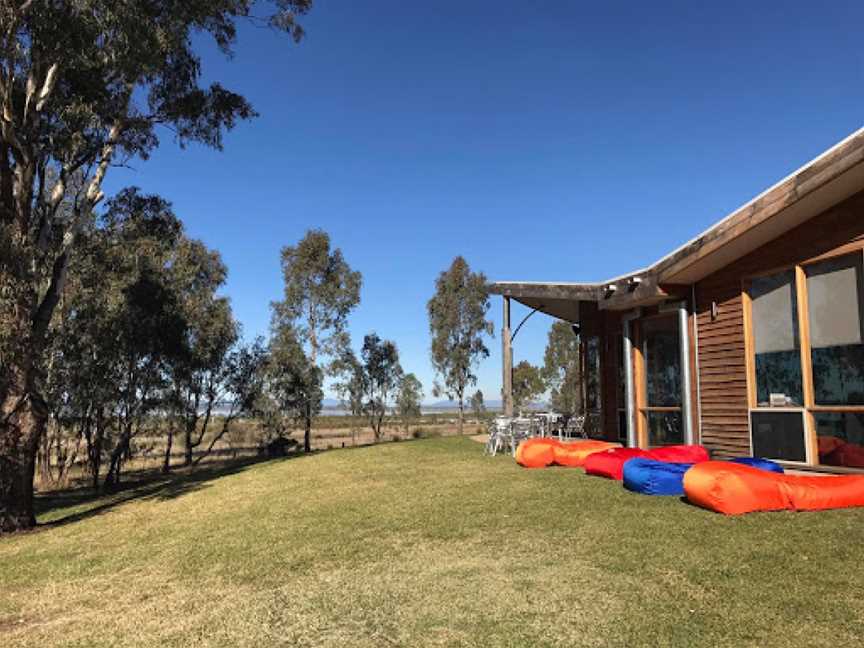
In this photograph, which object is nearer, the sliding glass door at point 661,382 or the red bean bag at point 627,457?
the red bean bag at point 627,457

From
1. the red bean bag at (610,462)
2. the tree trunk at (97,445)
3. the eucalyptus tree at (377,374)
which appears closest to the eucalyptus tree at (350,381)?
the eucalyptus tree at (377,374)

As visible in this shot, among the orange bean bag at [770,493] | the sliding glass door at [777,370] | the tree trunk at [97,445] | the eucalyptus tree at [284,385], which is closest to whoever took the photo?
the orange bean bag at [770,493]

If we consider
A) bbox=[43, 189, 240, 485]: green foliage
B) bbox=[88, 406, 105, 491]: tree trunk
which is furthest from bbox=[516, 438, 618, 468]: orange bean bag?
→ bbox=[88, 406, 105, 491]: tree trunk

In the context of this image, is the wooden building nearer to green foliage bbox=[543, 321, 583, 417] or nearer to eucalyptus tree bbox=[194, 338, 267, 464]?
eucalyptus tree bbox=[194, 338, 267, 464]

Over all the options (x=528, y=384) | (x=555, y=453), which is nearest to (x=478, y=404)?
(x=528, y=384)

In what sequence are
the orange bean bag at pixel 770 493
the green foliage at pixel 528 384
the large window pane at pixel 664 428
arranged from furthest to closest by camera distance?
the green foliage at pixel 528 384 < the large window pane at pixel 664 428 < the orange bean bag at pixel 770 493

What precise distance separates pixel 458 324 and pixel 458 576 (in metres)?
23.2

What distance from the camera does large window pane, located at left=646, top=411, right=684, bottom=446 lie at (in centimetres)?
935

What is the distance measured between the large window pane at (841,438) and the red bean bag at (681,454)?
1.43 m

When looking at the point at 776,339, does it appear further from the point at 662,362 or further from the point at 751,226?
the point at 662,362

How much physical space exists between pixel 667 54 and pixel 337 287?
46.1ft

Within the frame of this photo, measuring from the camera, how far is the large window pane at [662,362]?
30.9ft

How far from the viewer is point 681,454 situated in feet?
25.7

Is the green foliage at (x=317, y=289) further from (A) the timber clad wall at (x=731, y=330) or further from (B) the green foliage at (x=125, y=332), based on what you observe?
(A) the timber clad wall at (x=731, y=330)
